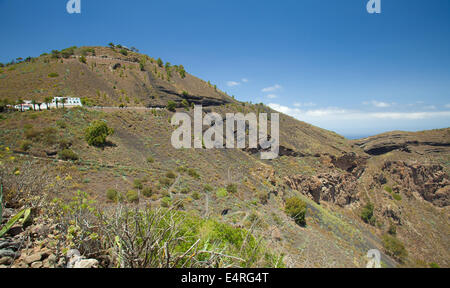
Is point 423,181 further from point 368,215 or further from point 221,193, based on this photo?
point 221,193

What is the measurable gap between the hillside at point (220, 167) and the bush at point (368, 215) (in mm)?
194

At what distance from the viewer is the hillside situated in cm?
1191

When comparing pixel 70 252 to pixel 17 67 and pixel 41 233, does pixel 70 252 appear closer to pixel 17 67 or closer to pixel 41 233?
pixel 41 233

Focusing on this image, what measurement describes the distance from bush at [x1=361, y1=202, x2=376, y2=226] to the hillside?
0.19m

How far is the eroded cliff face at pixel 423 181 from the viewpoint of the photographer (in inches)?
1160

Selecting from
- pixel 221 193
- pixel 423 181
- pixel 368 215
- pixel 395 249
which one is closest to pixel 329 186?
pixel 368 215

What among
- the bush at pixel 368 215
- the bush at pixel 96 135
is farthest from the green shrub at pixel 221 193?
the bush at pixel 368 215

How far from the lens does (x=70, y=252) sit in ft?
7.45

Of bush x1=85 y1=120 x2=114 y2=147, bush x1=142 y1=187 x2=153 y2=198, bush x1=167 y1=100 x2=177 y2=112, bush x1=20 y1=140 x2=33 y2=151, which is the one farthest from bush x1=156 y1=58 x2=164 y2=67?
bush x1=142 y1=187 x2=153 y2=198

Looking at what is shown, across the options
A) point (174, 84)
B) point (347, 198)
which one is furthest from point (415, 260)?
point (174, 84)

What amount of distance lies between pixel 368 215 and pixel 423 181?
14.8m

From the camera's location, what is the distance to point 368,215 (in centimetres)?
2559

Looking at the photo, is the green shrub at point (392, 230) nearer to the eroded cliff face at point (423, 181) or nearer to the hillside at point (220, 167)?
the hillside at point (220, 167)

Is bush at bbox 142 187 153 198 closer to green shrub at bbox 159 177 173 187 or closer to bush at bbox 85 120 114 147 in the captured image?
green shrub at bbox 159 177 173 187
